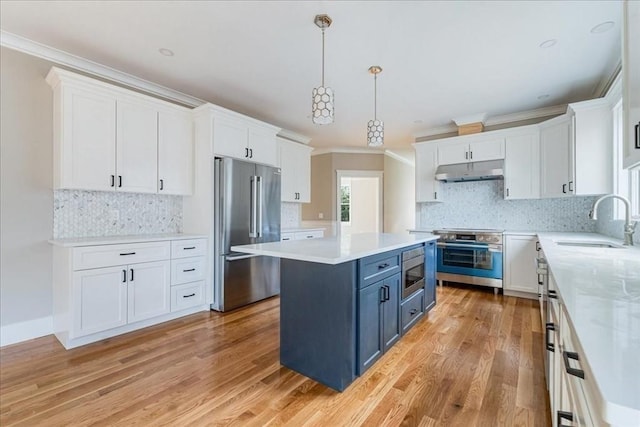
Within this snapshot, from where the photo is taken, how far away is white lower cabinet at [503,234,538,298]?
3955 mm

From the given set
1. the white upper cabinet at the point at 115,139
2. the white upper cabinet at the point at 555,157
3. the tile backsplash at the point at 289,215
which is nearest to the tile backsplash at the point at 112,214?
the white upper cabinet at the point at 115,139

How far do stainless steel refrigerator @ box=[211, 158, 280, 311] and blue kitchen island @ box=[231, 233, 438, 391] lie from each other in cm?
147

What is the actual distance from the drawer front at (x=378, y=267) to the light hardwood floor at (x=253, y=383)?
689mm

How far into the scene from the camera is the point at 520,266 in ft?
13.3

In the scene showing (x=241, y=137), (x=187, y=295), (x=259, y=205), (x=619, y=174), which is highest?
(x=241, y=137)

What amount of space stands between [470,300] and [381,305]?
7.79ft

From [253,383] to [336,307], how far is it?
0.78 meters

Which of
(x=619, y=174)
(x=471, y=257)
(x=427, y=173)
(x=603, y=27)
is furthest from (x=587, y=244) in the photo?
(x=427, y=173)

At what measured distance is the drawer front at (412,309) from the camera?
2635 mm

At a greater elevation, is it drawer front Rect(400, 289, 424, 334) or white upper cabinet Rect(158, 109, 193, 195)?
white upper cabinet Rect(158, 109, 193, 195)

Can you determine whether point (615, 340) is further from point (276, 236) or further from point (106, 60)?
point (106, 60)

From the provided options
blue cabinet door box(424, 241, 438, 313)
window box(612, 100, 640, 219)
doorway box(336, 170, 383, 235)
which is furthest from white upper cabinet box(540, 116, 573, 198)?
doorway box(336, 170, 383, 235)

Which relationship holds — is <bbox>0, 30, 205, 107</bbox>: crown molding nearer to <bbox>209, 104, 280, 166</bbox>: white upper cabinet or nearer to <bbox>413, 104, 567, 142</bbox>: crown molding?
<bbox>209, 104, 280, 166</bbox>: white upper cabinet

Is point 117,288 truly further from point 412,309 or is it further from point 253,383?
point 412,309
